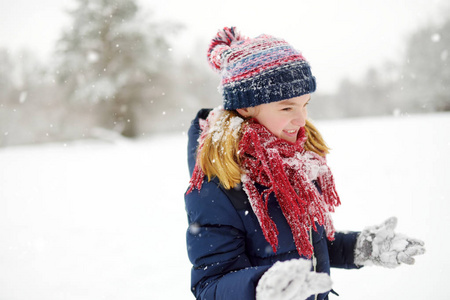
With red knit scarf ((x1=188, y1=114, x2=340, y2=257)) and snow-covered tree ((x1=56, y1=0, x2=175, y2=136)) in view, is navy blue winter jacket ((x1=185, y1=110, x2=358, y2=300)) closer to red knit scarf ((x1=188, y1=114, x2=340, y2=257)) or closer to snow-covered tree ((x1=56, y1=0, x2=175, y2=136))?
red knit scarf ((x1=188, y1=114, x2=340, y2=257))

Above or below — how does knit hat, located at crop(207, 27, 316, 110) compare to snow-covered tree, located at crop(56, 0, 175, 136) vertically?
below

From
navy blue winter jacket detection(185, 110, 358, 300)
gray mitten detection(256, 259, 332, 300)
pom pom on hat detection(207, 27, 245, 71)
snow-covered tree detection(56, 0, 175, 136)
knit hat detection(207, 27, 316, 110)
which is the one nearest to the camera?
gray mitten detection(256, 259, 332, 300)

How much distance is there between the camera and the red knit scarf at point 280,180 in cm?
127

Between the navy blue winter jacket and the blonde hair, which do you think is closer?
the navy blue winter jacket

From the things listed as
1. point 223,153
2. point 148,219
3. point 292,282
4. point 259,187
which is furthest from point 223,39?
point 148,219

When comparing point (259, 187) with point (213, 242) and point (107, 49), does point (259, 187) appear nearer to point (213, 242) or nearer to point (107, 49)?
point (213, 242)

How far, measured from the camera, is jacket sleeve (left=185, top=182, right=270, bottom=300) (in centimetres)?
117

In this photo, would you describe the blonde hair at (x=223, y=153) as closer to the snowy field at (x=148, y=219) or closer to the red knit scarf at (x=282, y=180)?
the red knit scarf at (x=282, y=180)

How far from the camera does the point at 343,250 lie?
5.43ft

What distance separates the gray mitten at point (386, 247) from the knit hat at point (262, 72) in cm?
81

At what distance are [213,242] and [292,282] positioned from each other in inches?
13.9

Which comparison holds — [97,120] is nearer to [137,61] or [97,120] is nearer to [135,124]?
[135,124]

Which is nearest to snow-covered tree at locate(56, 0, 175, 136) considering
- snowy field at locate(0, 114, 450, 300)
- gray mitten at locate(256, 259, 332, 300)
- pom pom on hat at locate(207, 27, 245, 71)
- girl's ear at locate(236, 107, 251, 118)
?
snowy field at locate(0, 114, 450, 300)

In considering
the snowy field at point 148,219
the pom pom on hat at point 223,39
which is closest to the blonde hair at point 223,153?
the pom pom on hat at point 223,39
